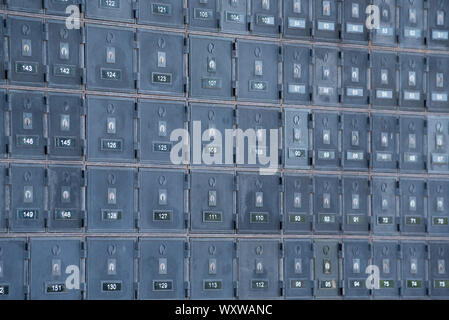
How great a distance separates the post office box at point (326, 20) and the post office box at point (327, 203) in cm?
189

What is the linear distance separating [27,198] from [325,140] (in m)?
3.86

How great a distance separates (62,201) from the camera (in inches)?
321

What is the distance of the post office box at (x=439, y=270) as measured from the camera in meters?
9.52

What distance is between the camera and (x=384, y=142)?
9.47 meters

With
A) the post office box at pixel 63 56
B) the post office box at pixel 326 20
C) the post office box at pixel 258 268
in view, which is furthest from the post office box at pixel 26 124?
the post office box at pixel 326 20

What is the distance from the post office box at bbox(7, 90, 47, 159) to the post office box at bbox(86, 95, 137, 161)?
0.55m

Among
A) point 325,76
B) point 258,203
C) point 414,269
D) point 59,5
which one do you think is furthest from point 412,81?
point 59,5

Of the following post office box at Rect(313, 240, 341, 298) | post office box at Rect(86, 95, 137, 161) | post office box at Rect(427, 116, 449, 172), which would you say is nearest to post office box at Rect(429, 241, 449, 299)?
post office box at Rect(427, 116, 449, 172)

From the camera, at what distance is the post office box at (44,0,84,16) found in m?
8.13

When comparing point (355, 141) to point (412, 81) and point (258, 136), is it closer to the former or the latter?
point (412, 81)

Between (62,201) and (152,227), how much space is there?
1.13m

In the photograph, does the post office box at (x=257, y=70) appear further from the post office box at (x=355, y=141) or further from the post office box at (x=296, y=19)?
A: the post office box at (x=355, y=141)
